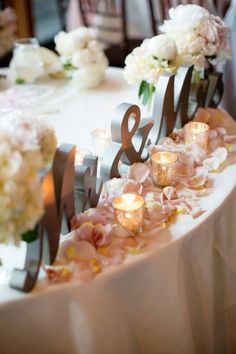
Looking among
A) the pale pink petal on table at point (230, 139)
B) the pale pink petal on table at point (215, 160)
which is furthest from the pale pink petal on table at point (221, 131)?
the pale pink petal on table at point (215, 160)

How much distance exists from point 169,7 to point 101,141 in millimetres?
1706

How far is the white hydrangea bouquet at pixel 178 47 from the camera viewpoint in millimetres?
1575

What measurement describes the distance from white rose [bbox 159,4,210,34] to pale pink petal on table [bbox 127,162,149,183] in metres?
0.51

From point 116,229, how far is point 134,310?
187 mm

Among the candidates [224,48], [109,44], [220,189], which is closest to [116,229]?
[220,189]

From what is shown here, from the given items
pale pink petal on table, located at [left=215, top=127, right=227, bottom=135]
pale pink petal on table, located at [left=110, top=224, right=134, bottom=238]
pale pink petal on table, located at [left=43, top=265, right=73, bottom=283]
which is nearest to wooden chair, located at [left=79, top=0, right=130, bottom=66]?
pale pink petal on table, located at [left=215, top=127, right=227, bottom=135]

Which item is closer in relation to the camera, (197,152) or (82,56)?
(197,152)

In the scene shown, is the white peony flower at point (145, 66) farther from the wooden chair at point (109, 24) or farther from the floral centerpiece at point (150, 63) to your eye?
the wooden chair at point (109, 24)

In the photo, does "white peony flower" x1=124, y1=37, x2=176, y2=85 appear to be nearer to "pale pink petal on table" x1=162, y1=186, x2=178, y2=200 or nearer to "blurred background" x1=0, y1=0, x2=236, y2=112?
"pale pink petal on table" x1=162, y1=186, x2=178, y2=200

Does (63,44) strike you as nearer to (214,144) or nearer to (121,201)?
(214,144)

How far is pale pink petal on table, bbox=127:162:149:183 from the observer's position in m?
1.37

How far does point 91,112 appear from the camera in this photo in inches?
73.4

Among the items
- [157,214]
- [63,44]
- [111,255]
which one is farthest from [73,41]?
[111,255]

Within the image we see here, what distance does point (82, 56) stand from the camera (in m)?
1.98
